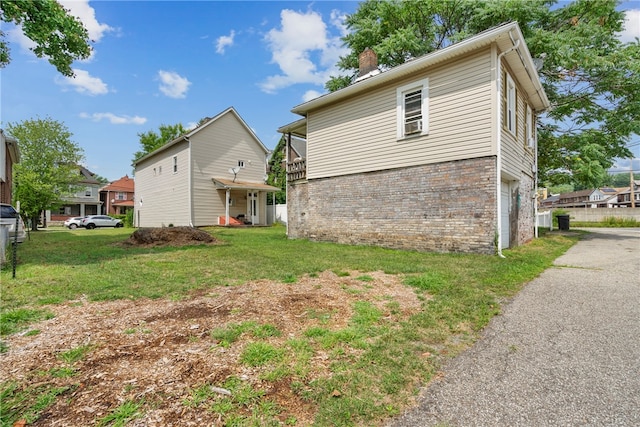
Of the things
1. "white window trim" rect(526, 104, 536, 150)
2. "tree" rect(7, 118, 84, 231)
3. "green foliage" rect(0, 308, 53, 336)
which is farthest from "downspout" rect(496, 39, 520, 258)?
"tree" rect(7, 118, 84, 231)

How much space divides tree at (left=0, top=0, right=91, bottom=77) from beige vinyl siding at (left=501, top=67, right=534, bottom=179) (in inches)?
486

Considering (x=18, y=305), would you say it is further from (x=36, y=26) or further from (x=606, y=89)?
(x=606, y=89)

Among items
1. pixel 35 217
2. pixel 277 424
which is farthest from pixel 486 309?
pixel 35 217

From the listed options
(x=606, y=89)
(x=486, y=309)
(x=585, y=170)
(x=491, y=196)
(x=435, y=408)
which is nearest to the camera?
(x=435, y=408)

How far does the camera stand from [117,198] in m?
45.6

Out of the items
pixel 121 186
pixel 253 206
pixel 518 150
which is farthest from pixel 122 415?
pixel 121 186

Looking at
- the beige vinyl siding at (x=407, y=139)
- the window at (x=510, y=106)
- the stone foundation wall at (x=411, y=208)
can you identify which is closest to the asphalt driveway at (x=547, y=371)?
the stone foundation wall at (x=411, y=208)

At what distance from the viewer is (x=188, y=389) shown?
2092mm

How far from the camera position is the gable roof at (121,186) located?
45.2 m

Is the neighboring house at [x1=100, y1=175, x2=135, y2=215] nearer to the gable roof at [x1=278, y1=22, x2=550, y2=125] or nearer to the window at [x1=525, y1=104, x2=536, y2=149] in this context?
the gable roof at [x1=278, y1=22, x2=550, y2=125]

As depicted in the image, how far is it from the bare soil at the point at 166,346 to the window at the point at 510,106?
6.78 meters

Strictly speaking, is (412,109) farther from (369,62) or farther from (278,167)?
(278,167)

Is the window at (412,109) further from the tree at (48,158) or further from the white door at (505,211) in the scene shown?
the tree at (48,158)

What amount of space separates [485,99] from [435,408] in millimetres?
7941
